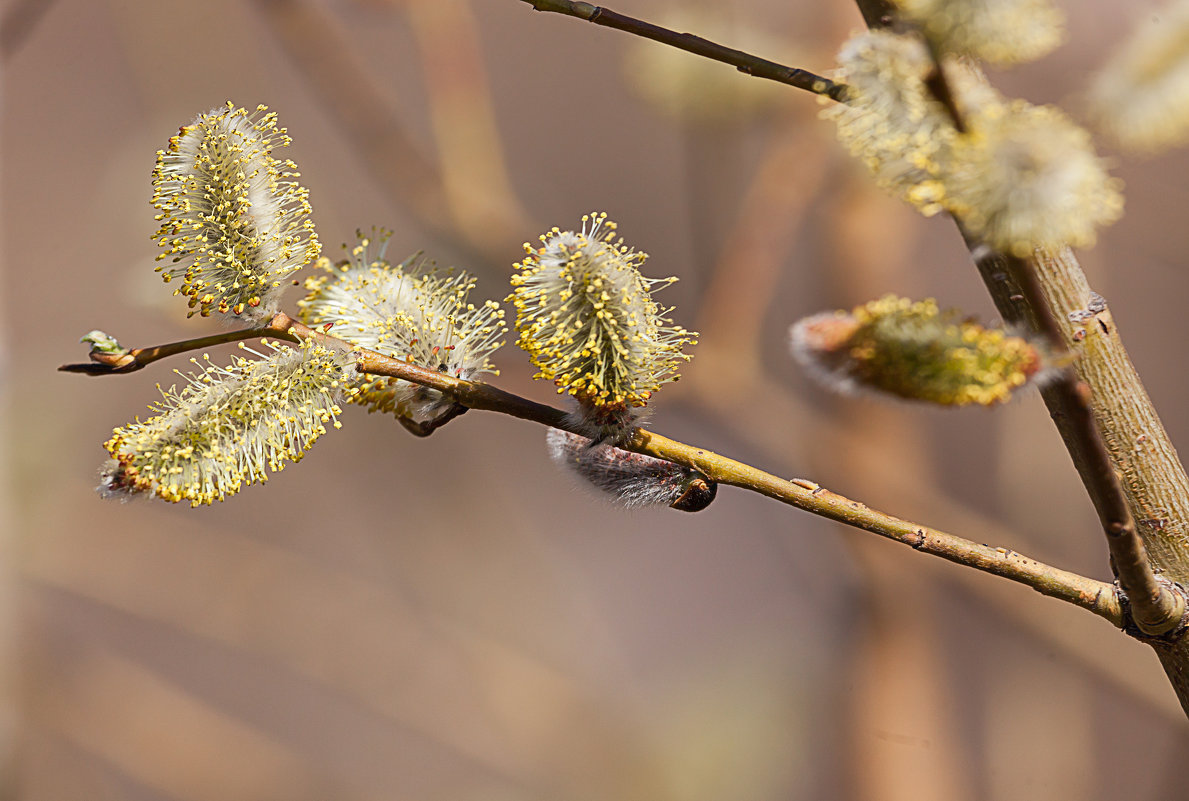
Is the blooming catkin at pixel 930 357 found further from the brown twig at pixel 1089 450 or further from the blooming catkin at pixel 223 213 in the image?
the blooming catkin at pixel 223 213

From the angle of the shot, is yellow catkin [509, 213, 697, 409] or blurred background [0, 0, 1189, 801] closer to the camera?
yellow catkin [509, 213, 697, 409]

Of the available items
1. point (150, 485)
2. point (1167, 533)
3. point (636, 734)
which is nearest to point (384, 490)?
point (636, 734)

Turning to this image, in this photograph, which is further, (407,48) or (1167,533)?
(407,48)

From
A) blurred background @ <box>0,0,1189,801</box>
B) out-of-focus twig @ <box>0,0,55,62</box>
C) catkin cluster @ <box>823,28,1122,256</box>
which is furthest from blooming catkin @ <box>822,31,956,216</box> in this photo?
out-of-focus twig @ <box>0,0,55,62</box>

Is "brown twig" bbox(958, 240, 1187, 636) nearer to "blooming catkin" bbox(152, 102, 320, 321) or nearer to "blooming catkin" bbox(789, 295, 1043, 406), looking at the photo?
"blooming catkin" bbox(789, 295, 1043, 406)

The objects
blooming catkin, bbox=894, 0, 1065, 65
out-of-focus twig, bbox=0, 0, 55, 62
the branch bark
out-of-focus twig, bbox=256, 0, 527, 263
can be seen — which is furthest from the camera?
out-of-focus twig, bbox=256, 0, 527, 263

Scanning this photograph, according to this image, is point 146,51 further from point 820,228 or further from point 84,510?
point 820,228
